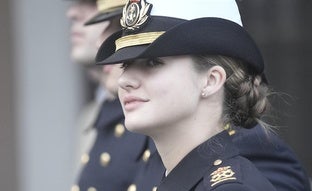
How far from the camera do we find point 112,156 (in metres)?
4.23

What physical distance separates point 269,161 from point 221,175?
57 centimetres

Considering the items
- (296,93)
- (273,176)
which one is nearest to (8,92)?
(296,93)

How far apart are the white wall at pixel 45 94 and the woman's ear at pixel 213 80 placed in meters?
4.51

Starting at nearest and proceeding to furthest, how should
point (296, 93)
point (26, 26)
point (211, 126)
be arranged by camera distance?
point (211, 126)
point (296, 93)
point (26, 26)

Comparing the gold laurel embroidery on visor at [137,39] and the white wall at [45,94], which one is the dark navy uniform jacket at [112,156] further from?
the white wall at [45,94]

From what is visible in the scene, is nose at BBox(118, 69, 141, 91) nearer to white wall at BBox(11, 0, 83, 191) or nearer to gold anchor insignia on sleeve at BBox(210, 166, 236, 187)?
gold anchor insignia on sleeve at BBox(210, 166, 236, 187)


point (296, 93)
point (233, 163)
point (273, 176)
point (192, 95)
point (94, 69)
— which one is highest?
point (192, 95)

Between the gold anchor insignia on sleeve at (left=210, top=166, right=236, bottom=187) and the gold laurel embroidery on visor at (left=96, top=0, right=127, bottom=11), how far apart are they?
55.0 inches

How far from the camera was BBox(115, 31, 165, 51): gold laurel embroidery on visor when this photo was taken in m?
3.03

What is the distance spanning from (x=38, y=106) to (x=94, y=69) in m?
2.69

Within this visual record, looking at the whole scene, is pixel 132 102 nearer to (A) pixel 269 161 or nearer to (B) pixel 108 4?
(A) pixel 269 161

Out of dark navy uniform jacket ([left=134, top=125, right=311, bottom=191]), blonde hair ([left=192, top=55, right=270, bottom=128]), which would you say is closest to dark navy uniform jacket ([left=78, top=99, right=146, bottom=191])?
dark navy uniform jacket ([left=134, top=125, right=311, bottom=191])

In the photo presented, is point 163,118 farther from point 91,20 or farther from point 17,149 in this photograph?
point 17,149

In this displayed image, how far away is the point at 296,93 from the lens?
5902mm
